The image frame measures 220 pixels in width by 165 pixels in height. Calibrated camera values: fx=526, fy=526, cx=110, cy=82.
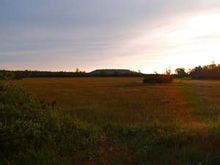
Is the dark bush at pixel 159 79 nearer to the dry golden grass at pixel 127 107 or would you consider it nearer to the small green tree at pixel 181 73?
the dry golden grass at pixel 127 107

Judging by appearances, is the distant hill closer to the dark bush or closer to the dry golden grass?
the dark bush

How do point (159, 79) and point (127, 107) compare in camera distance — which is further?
point (159, 79)

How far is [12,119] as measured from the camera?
12297 mm

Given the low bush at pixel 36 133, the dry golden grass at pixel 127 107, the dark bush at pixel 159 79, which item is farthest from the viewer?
the dark bush at pixel 159 79

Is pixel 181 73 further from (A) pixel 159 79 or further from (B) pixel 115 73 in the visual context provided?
(A) pixel 159 79

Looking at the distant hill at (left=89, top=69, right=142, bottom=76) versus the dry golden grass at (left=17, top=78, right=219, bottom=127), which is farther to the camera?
the distant hill at (left=89, top=69, right=142, bottom=76)

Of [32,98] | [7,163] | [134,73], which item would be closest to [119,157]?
[7,163]

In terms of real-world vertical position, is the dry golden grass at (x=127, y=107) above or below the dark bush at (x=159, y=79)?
below

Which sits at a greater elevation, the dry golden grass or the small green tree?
the small green tree

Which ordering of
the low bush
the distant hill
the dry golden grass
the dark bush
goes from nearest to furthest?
the low bush
the dry golden grass
the dark bush
the distant hill

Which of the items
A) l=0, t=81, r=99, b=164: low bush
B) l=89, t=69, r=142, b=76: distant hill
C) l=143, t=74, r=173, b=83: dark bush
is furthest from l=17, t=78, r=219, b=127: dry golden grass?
l=89, t=69, r=142, b=76: distant hill

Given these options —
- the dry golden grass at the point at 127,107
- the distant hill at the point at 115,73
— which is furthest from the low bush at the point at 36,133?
the distant hill at the point at 115,73

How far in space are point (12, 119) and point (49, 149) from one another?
1.22 m

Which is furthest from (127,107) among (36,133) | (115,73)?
(115,73)
